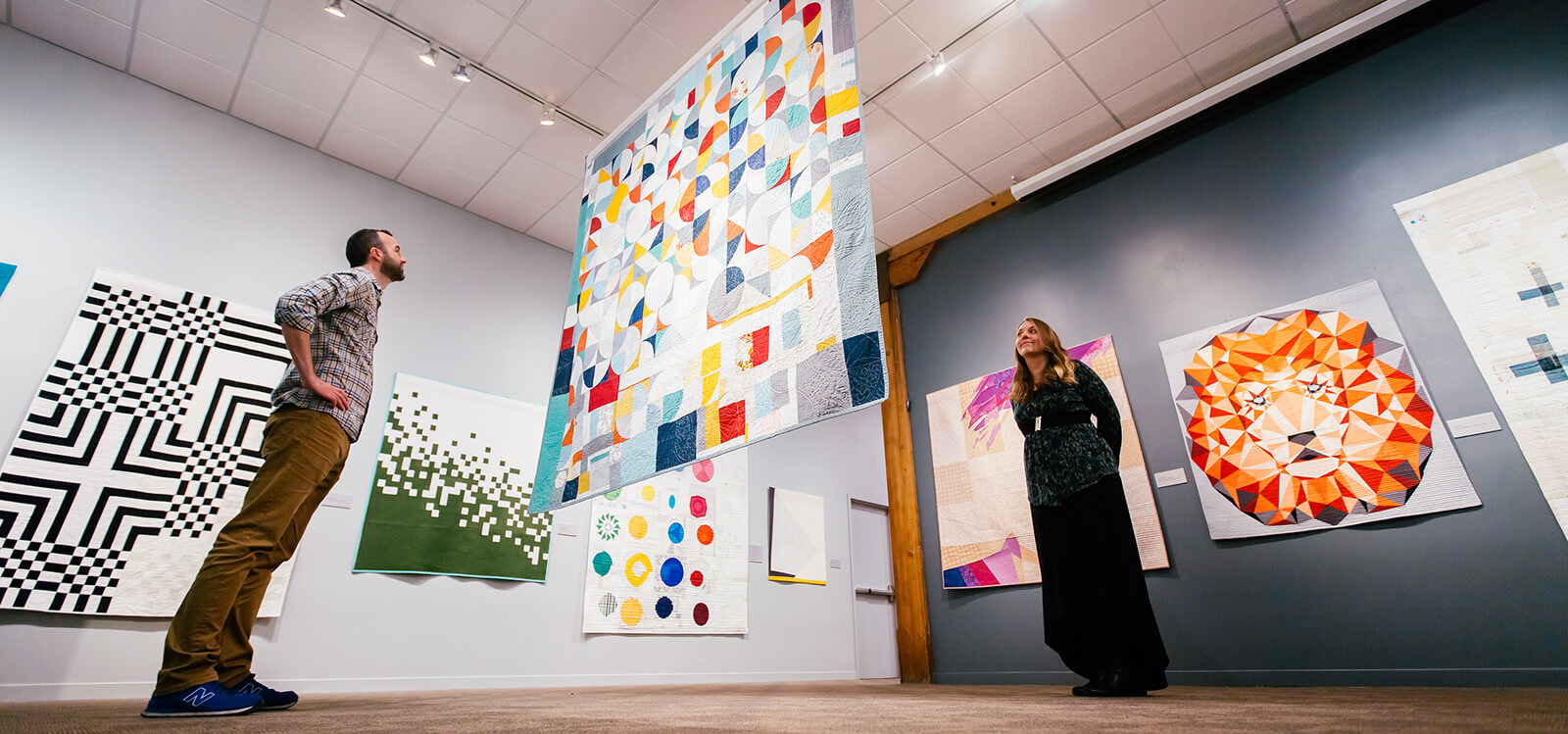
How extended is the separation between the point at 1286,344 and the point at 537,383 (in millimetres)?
4047

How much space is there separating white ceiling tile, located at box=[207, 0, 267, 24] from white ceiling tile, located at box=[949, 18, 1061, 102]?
10.7 ft

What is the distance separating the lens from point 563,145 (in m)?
3.79

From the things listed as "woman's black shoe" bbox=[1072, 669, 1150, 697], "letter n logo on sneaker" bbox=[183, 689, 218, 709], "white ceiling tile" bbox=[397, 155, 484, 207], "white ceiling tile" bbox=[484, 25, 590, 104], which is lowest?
"woman's black shoe" bbox=[1072, 669, 1150, 697]

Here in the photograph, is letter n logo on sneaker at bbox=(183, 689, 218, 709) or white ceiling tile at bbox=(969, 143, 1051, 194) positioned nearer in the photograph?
letter n logo on sneaker at bbox=(183, 689, 218, 709)

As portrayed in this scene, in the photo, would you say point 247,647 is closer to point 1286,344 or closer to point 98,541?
point 98,541

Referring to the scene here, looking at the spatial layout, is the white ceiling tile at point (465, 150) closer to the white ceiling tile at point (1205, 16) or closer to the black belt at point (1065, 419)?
the black belt at point (1065, 419)

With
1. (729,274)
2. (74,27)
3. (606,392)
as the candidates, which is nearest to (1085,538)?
(729,274)

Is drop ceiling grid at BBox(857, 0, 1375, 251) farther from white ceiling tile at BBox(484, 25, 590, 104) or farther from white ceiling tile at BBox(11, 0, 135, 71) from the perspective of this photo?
white ceiling tile at BBox(11, 0, 135, 71)

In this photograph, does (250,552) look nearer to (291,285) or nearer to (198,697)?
(198,697)

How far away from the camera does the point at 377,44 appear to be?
314cm

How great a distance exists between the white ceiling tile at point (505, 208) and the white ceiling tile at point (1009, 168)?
9.23 ft

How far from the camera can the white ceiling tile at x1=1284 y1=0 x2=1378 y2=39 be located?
2.93 meters

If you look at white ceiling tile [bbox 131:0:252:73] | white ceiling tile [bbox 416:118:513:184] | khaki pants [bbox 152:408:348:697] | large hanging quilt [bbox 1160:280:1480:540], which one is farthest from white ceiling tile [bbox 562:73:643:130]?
large hanging quilt [bbox 1160:280:1480:540]

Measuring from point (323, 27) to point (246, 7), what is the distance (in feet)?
1.01
